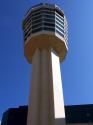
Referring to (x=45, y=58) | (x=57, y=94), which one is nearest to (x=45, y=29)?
(x=45, y=58)

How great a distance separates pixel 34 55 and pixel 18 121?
3352 centimetres

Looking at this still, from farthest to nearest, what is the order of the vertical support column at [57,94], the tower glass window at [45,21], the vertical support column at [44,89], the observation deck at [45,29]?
the tower glass window at [45,21]
the observation deck at [45,29]
the vertical support column at [44,89]
the vertical support column at [57,94]

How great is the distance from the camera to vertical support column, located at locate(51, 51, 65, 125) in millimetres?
47856

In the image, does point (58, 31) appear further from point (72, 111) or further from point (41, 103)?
point (72, 111)

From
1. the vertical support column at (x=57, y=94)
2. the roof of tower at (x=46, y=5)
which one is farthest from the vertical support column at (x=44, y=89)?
the roof of tower at (x=46, y=5)

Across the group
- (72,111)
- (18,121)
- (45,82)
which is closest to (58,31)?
(45,82)

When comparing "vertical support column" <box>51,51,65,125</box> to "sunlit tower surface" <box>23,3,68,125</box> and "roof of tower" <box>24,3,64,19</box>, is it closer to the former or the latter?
"sunlit tower surface" <box>23,3,68,125</box>

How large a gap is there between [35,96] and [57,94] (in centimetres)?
452

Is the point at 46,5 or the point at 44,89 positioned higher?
the point at 46,5

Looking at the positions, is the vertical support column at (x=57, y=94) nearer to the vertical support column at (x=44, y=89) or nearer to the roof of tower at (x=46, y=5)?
the vertical support column at (x=44, y=89)

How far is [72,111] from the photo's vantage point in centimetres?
8394

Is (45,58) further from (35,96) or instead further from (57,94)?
(35,96)

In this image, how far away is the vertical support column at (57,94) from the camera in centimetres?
4786

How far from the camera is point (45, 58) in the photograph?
61625 mm
